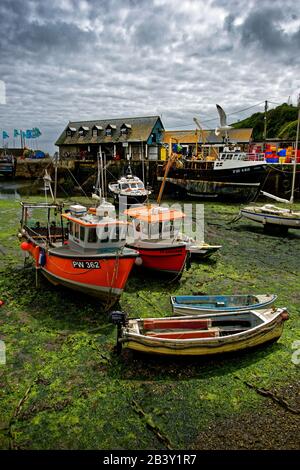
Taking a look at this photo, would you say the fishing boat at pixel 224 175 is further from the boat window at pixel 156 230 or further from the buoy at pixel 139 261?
the buoy at pixel 139 261

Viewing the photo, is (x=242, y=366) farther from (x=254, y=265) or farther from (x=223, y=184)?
(x=223, y=184)

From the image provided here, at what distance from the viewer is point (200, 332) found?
28.2ft

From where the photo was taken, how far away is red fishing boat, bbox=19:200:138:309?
10.5 m

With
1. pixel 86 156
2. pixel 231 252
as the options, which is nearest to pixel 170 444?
pixel 231 252

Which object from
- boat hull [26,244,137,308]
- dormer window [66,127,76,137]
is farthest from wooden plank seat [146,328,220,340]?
dormer window [66,127,76,137]

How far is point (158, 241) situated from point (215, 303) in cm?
440

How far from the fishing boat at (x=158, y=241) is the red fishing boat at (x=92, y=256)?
1876 millimetres

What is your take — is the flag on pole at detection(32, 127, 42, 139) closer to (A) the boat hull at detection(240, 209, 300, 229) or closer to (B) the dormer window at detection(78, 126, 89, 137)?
(B) the dormer window at detection(78, 126, 89, 137)

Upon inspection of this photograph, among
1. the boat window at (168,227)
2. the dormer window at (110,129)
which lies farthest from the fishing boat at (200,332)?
the dormer window at (110,129)

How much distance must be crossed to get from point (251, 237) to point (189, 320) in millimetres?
13356

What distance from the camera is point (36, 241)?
13.8 metres

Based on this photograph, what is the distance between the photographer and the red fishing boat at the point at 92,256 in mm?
10523

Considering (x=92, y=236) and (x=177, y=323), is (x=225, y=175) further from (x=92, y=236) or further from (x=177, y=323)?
(x=177, y=323)

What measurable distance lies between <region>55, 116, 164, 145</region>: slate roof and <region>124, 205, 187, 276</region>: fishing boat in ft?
120
